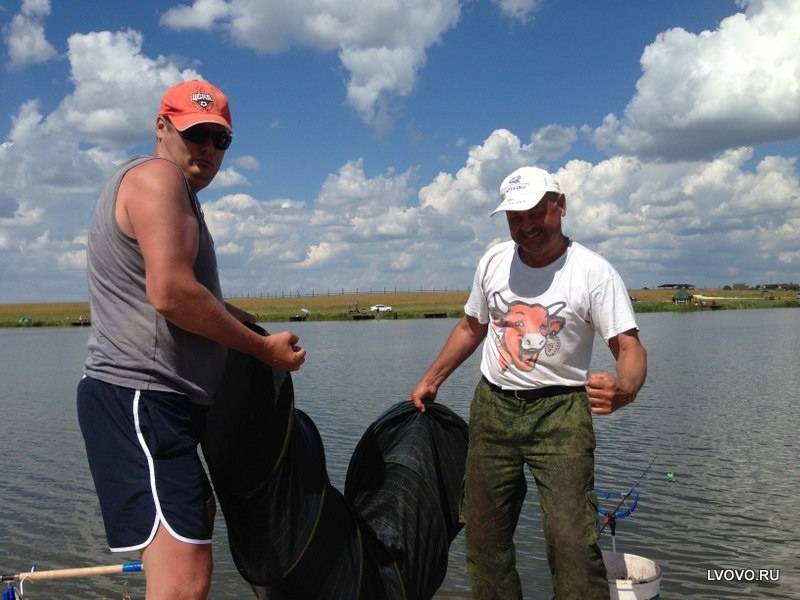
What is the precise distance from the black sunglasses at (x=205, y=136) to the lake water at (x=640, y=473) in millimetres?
5119

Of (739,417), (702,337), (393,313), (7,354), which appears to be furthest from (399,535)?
(393,313)

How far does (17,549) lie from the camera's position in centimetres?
891

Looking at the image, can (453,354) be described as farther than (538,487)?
Yes

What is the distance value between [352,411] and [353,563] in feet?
46.4

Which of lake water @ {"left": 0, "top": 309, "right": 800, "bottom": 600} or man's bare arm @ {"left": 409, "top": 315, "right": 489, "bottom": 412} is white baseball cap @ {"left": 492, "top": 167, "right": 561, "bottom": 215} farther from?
lake water @ {"left": 0, "top": 309, "right": 800, "bottom": 600}

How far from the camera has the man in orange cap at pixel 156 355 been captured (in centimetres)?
288

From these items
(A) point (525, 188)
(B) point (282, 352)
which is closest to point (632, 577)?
(A) point (525, 188)

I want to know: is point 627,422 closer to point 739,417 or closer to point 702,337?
point 739,417

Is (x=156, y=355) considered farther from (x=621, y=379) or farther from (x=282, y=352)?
(x=621, y=379)

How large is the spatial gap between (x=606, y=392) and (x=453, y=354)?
1.35 meters

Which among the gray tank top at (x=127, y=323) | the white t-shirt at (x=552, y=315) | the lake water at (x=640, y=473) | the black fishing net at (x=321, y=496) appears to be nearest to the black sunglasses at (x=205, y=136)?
the gray tank top at (x=127, y=323)

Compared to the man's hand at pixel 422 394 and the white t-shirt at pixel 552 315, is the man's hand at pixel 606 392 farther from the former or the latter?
the man's hand at pixel 422 394

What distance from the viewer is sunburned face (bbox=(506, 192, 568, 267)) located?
4.16 metres

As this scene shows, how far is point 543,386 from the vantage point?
4277 millimetres
